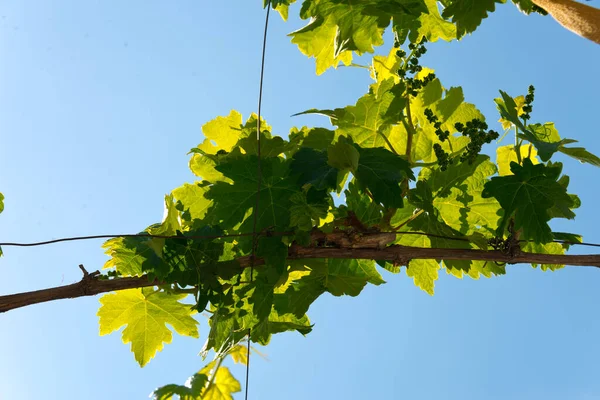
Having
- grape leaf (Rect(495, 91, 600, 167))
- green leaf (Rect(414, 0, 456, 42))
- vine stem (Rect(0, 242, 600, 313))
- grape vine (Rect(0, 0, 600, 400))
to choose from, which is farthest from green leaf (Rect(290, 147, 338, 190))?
green leaf (Rect(414, 0, 456, 42))

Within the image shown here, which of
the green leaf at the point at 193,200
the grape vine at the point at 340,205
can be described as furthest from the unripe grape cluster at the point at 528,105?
the green leaf at the point at 193,200

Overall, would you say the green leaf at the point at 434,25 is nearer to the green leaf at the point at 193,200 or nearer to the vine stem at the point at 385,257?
the vine stem at the point at 385,257

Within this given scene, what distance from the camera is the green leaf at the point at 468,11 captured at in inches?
69.8

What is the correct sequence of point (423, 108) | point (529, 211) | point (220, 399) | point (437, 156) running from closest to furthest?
point (220, 399)
point (529, 211)
point (437, 156)
point (423, 108)

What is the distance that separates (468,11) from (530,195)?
21.6 inches

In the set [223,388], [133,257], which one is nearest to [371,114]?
[133,257]

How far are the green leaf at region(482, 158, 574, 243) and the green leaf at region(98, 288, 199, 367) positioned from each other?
99cm

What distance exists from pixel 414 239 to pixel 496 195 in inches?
14.4

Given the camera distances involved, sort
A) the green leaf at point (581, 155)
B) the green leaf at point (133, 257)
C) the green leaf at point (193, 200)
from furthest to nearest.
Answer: the green leaf at point (193, 200) → the green leaf at point (581, 155) → the green leaf at point (133, 257)

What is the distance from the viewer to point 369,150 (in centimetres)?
169

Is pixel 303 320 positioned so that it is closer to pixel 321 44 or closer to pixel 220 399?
pixel 220 399

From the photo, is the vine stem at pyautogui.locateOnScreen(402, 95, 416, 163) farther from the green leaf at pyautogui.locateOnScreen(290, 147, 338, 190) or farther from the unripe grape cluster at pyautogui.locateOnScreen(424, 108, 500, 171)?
the green leaf at pyautogui.locateOnScreen(290, 147, 338, 190)

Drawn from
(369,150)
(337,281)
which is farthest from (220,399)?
(369,150)

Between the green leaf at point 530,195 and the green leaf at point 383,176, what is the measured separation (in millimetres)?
252
